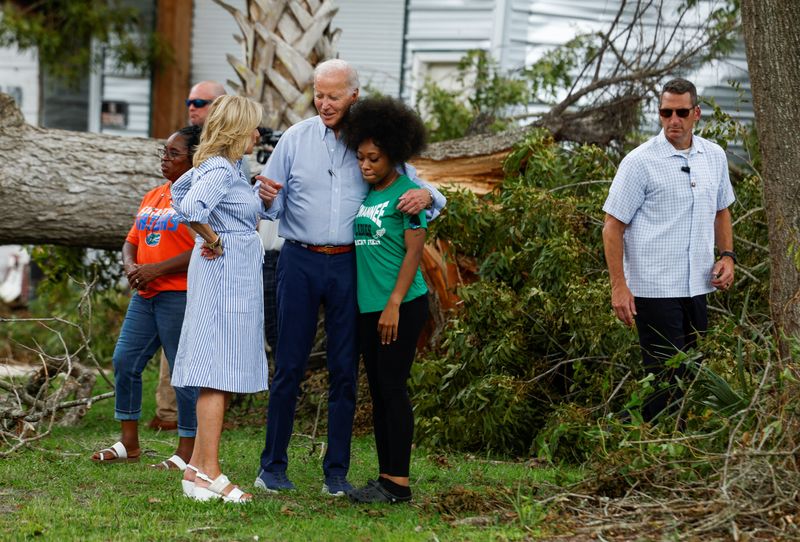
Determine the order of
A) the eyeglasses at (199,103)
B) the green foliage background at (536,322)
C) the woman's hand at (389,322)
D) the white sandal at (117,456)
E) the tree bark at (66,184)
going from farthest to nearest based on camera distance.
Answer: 1. the tree bark at (66,184)
2. the eyeglasses at (199,103)
3. the green foliage background at (536,322)
4. the white sandal at (117,456)
5. the woman's hand at (389,322)

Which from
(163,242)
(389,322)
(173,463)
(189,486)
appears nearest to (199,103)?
(163,242)

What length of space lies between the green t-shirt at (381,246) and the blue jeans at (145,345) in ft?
4.37

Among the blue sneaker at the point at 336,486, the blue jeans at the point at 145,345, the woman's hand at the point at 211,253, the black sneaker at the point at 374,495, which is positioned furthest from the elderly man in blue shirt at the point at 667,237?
Answer: the blue jeans at the point at 145,345

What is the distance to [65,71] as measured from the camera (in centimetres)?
1436

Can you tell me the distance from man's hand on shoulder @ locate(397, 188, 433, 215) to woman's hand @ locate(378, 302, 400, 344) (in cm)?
43

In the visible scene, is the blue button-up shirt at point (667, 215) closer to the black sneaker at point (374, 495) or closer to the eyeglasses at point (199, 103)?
the black sneaker at point (374, 495)

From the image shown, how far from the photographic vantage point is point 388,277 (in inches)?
208

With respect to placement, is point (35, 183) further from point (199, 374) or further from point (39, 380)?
point (199, 374)

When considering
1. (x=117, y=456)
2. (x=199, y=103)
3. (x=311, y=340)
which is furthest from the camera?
(x=199, y=103)

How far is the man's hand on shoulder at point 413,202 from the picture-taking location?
17.1 ft

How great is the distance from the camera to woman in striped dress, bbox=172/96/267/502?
17.0 ft

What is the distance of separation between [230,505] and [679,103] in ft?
9.54

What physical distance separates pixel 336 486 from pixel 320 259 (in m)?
1.08

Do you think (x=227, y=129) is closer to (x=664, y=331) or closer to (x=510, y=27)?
(x=664, y=331)
